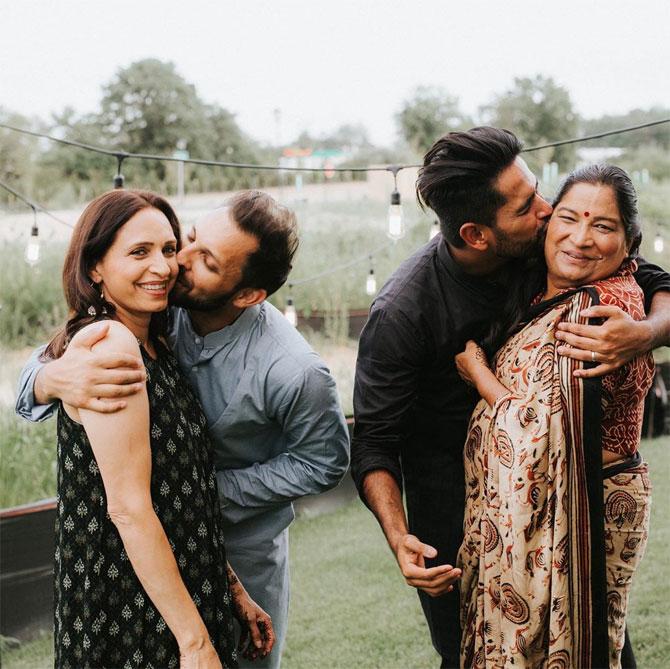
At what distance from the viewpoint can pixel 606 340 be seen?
1.47 meters

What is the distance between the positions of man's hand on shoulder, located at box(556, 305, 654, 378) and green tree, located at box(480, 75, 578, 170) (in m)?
7.26

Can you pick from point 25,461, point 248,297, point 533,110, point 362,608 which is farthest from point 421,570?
point 533,110

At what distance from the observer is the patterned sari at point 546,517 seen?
1.49 meters

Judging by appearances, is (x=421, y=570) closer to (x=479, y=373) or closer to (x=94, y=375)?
(x=479, y=373)

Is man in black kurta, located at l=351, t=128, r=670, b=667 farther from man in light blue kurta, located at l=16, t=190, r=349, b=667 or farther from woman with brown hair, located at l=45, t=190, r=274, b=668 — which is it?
woman with brown hair, located at l=45, t=190, r=274, b=668

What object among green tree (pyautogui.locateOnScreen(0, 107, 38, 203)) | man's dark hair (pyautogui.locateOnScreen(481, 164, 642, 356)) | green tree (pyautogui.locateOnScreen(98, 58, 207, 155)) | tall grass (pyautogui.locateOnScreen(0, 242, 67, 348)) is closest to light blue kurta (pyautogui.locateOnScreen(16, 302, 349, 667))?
man's dark hair (pyautogui.locateOnScreen(481, 164, 642, 356))

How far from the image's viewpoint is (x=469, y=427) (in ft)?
5.69

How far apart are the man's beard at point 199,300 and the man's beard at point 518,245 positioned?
552mm

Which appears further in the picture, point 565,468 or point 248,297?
point 248,297

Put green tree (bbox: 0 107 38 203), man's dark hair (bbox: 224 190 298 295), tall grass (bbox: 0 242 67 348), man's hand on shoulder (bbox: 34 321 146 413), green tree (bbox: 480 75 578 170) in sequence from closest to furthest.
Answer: man's hand on shoulder (bbox: 34 321 146 413), man's dark hair (bbox: 224 190 298 295), tall grass (bbox: 0 242 67 348), green tree (bbox: 0 107 38 203), green tree (bbox: 480 75 578 170)

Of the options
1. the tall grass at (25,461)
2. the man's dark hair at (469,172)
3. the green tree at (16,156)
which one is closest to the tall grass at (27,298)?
the green tree at (16,156)

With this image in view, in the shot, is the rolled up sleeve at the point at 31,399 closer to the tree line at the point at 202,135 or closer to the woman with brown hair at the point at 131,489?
the woman with brown hair at the point at 131,489

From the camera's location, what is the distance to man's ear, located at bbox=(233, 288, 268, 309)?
1.62 m

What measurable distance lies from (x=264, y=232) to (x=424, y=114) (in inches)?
278
